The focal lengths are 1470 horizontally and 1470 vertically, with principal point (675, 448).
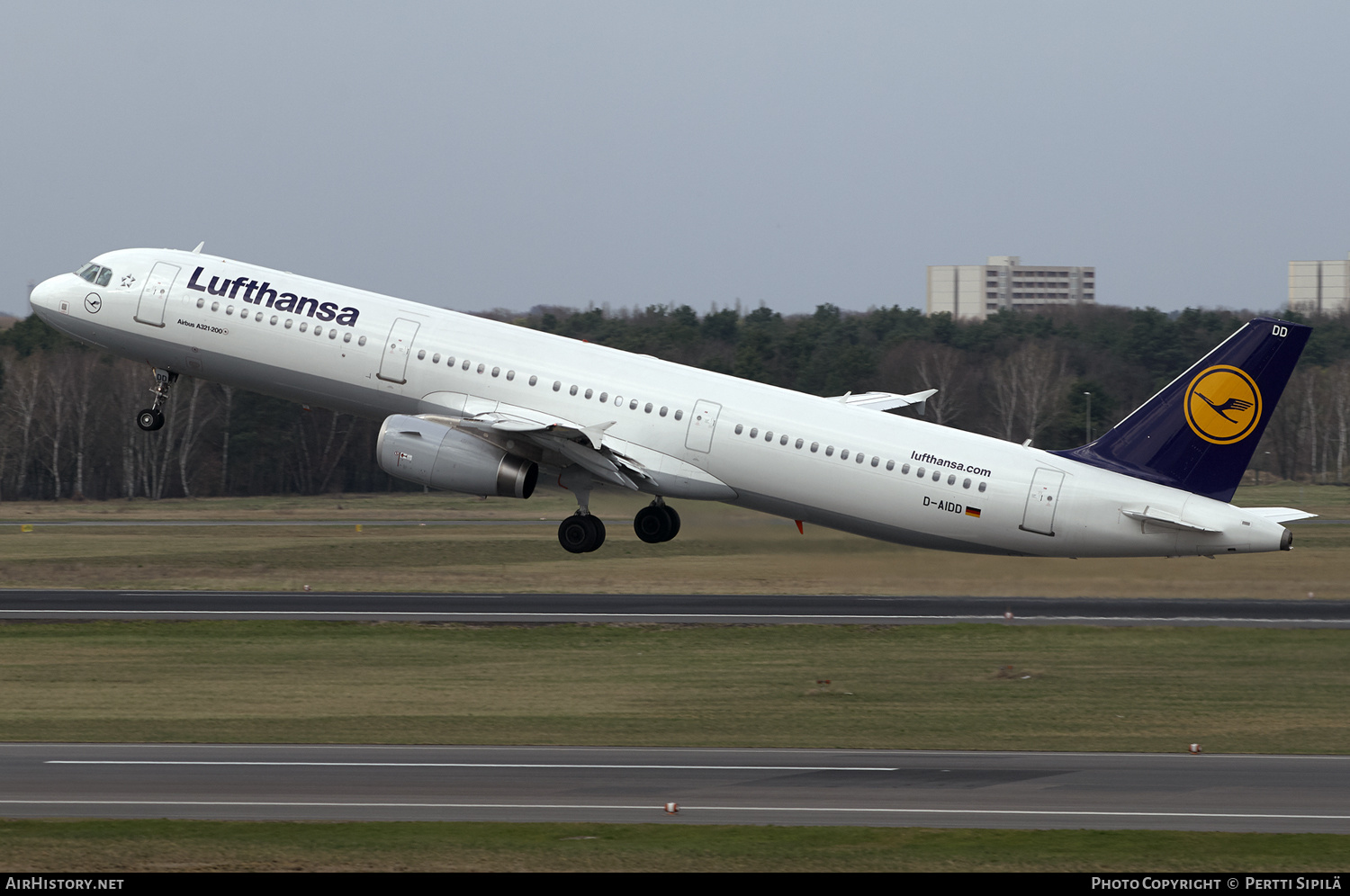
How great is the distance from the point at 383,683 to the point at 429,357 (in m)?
11.6

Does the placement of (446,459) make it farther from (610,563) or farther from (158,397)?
(610,563)

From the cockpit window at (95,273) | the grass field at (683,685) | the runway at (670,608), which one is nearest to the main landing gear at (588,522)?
the grass field at (683,685)

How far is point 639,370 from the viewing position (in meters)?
41.2

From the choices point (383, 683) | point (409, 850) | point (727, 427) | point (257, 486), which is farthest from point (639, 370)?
point (257, 486)

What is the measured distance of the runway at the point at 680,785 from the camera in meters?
30.6

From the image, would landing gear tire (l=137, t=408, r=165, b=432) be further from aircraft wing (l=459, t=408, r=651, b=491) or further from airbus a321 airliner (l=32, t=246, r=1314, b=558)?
aircraft wing (l=459, t=408, r=651, b=491)

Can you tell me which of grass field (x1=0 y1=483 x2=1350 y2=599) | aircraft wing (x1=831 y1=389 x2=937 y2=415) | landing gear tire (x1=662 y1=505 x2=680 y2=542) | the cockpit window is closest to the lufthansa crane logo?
grass field (x1=0 y1=483 x2=1350 y2=599)

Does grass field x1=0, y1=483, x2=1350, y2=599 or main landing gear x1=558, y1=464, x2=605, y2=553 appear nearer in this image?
main landing gear x1=558, y1=464, x2=605, y2=553

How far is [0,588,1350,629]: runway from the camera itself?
5741 cm

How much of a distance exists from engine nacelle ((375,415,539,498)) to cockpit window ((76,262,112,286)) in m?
10.6

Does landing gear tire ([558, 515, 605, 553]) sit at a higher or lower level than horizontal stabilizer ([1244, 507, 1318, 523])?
lower

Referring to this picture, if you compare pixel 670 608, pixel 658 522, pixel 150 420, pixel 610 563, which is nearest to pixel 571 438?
pixel 658 522

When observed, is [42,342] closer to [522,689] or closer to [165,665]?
[165,665]

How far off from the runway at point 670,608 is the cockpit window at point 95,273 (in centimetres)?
1771
